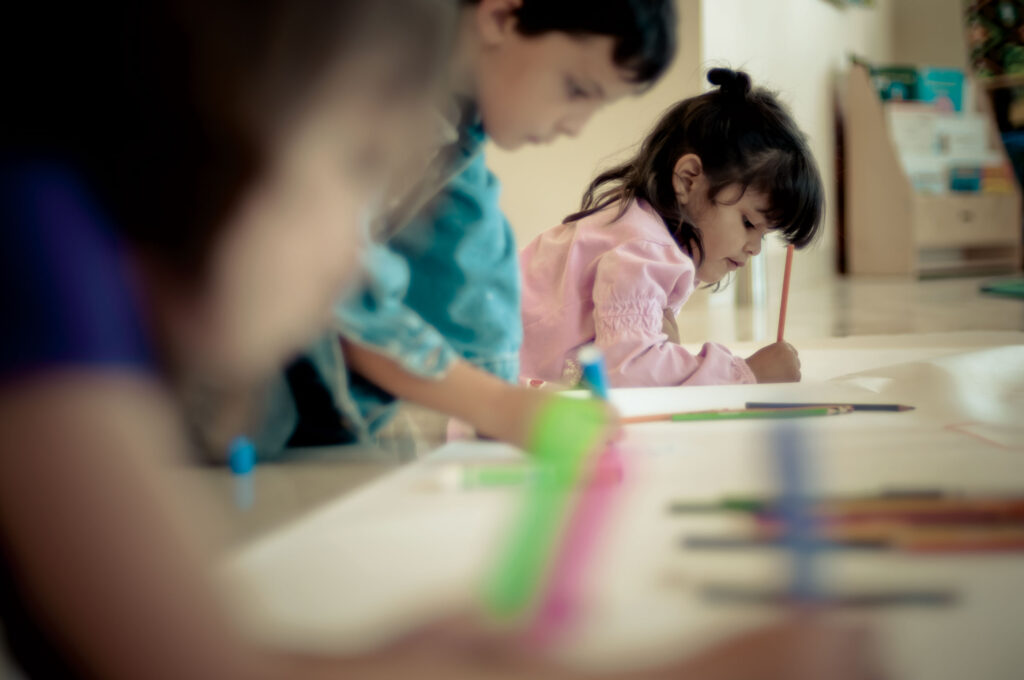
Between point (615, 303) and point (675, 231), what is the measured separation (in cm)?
18

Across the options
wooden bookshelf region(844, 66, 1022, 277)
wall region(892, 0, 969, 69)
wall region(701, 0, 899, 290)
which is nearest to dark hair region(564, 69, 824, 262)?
wall region(701, 0, 899, 290)

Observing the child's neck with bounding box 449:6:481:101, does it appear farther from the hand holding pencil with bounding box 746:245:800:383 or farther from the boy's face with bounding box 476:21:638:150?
the hand holding pencil with bounding box 746:245:800:383

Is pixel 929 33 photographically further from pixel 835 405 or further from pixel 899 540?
pixel 899 540

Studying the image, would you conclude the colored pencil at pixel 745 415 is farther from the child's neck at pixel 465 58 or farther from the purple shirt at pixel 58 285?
the purple shirt at pixel 58 285

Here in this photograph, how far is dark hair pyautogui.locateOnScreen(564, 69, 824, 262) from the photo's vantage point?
0.98 metres

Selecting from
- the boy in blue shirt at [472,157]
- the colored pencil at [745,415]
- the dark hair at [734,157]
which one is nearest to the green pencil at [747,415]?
the colored pencil at [745,415]

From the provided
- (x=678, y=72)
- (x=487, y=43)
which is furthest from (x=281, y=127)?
(x=678, y=72)

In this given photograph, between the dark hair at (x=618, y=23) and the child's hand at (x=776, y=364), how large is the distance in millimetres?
435

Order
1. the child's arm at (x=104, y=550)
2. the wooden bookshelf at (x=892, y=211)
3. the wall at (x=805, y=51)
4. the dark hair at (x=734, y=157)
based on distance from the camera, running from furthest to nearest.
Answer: the wooden bookshelf at (x=892, y=211), the wall at (x=805, y=51), the dark hair at (x=734, y=157), the child's arm at (x=104, y=550)

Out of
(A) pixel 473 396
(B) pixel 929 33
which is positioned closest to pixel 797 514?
(A) pixel 473 396

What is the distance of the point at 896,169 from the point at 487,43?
2682 millimetres

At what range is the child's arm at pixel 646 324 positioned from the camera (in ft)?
2.74

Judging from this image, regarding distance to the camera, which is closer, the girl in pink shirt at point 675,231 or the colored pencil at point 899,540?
the colored pencil at point 899,540

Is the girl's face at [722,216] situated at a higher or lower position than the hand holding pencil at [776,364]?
higher
